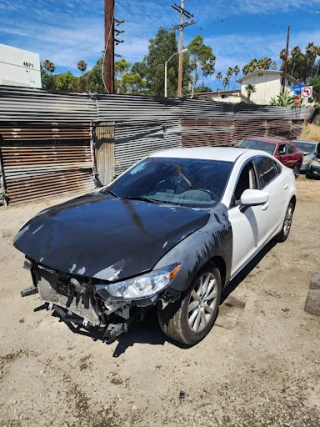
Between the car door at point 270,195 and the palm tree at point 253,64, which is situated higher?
the palm tree at point 253,64

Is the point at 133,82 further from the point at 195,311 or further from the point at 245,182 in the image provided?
the point at 195,311

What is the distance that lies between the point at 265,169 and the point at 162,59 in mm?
51199

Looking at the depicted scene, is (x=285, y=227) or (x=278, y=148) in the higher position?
(x=278, y=148)

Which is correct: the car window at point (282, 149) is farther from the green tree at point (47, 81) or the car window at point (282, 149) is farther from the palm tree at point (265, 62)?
the palm tree at point (265, 62)

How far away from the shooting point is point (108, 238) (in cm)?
247

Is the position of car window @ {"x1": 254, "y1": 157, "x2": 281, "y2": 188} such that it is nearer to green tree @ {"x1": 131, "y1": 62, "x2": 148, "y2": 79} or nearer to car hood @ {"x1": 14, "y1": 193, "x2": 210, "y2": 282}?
car hood @ {"x1": 14, "y1": 193, "x2": 210, "y2": 282}

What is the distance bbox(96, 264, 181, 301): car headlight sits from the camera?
2.17 m

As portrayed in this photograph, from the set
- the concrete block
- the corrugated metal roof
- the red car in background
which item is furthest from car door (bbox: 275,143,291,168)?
the concrete block

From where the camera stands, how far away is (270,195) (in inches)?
160

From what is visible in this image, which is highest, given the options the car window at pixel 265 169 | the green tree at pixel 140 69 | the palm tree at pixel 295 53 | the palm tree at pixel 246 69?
the palm tree at pixel 295 53

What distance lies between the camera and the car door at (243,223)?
3135 mm

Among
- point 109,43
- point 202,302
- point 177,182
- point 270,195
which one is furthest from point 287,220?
point 109,43

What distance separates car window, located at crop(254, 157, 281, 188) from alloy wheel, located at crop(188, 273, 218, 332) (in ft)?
5.61

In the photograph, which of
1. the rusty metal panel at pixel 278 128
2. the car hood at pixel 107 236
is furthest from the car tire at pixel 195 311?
the rusty metal panel at pixel 278 128
